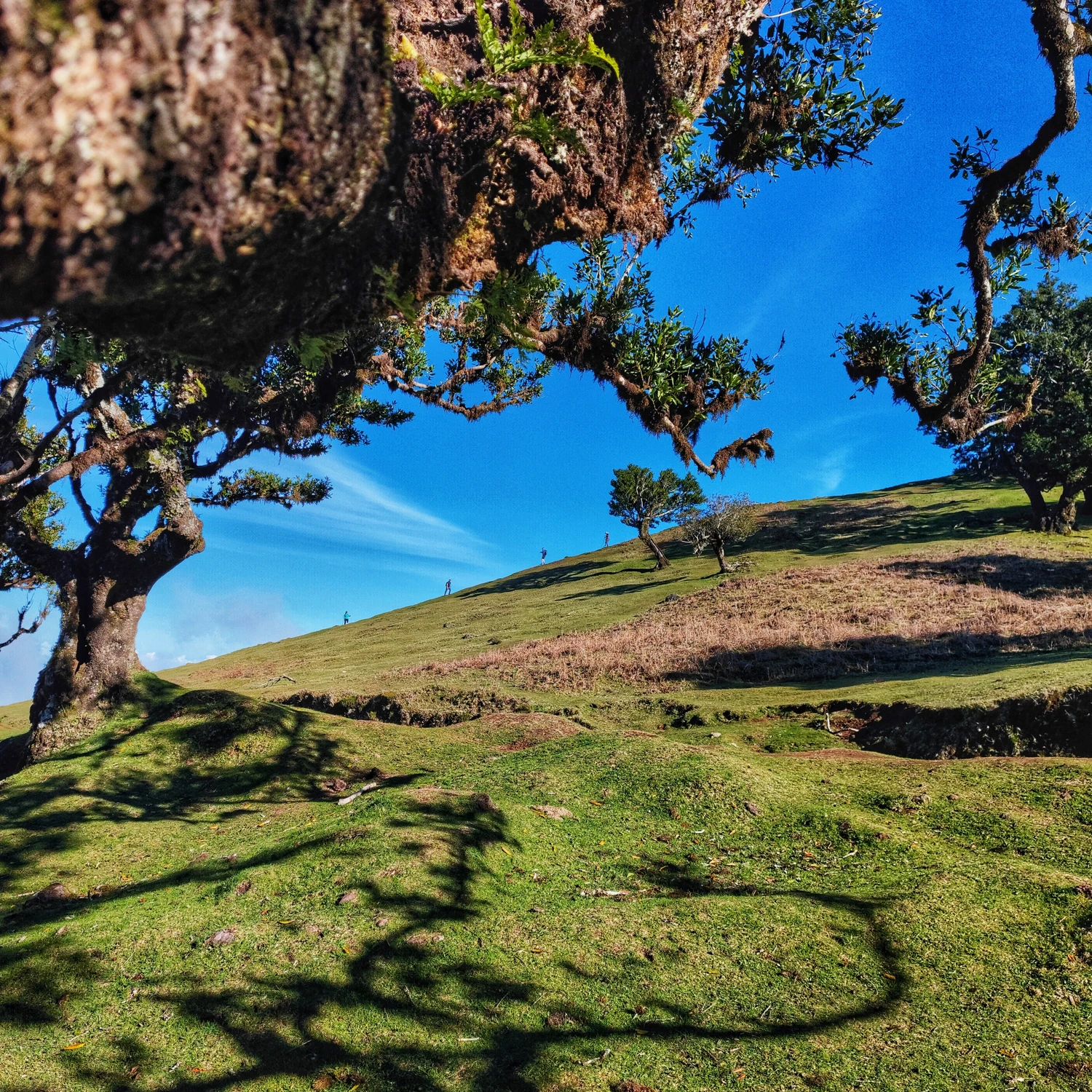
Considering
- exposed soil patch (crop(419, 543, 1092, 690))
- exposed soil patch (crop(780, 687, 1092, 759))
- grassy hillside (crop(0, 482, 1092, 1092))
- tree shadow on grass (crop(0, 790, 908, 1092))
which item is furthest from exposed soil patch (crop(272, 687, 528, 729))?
tree shadow on grass (crop(0, 790, 908, 1092))

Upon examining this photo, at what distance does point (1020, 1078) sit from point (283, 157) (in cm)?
741

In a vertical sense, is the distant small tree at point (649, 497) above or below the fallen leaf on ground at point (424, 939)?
above

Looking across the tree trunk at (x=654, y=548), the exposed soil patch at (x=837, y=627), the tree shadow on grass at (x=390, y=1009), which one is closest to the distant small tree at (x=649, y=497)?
the tree trunk at (x=654, y=548)

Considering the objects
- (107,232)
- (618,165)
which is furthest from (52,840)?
(618,165)

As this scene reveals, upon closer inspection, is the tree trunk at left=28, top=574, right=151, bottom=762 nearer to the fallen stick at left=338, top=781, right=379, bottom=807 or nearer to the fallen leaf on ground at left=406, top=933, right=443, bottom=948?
the fallen stick at left=338, top=781, right=379, bottom=807

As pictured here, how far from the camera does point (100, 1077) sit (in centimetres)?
498

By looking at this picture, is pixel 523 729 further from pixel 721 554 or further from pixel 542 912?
pixel 721 554

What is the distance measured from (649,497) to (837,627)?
3360cm

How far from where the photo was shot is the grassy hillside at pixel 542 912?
16.8 ft

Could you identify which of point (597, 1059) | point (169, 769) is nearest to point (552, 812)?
point (597, 1059)

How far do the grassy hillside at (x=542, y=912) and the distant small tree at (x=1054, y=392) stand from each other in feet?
120

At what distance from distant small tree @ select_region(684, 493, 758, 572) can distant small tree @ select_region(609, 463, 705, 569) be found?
515 cm

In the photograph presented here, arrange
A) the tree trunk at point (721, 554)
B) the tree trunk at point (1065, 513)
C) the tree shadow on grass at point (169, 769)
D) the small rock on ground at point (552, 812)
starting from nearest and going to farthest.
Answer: the small rock on ground at point (552, 812)
the tree shadow on grass at point (169, 769)
the tree trunk at point (1065, 513)
the tree trunk at point (721, 554)

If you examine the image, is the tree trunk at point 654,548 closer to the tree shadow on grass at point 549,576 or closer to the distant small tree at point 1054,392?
the tree shadow on grass at point 549,576
